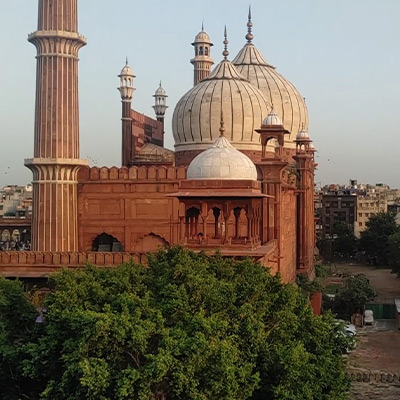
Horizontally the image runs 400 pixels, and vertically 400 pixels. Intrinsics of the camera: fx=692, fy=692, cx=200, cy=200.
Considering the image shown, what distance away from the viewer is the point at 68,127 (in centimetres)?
1936

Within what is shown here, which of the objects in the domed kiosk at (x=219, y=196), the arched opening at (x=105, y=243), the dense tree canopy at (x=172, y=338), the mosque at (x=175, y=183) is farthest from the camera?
the arched opening at (x=105, y=243)

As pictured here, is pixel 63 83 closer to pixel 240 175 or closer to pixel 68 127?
pixel 68 127

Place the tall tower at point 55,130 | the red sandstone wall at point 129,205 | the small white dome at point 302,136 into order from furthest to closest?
the small white dome at point 302,136 → the red sandstone wall at point 129,205 → the tall tower at point 55,130

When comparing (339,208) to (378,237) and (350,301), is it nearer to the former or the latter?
(378,237)

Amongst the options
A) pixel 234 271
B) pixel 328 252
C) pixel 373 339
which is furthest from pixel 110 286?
pixel 328 252

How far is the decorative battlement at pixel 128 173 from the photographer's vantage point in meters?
19.8

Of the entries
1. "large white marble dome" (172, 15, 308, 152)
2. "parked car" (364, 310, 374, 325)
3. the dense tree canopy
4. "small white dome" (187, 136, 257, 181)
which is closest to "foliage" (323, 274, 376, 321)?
"parked car" (364, 310, 374, 325)

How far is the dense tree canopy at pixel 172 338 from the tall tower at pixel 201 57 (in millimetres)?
22227

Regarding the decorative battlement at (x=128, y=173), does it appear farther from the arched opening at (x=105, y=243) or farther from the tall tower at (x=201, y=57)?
the tall tower at (x=201, y=57)

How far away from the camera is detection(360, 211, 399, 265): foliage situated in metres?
47.8

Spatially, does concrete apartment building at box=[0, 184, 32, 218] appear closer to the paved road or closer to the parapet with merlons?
the paved road

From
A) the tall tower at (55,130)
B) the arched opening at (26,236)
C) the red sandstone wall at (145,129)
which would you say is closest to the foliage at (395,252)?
the red sandstone wall at (145,129)

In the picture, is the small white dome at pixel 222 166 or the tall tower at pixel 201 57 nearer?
the small white dome at pixel 222 166

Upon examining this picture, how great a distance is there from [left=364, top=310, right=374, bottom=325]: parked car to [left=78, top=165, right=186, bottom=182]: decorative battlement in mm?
9947
